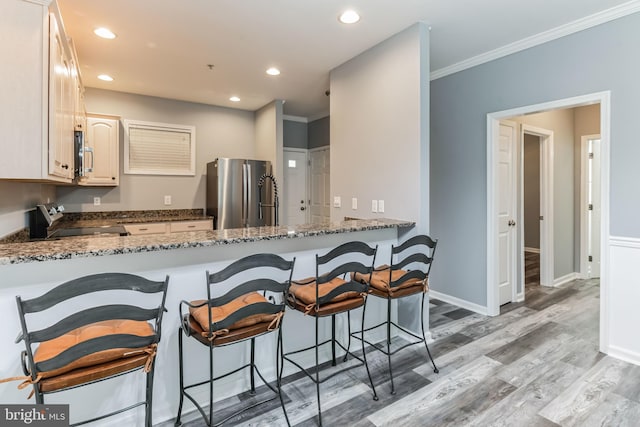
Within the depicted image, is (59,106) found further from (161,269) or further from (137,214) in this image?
(137,214)

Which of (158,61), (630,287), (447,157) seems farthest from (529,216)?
(158,61)

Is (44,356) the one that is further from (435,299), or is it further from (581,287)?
(581,287)

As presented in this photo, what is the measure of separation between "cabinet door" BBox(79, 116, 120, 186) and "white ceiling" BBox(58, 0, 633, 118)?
1.79 feet

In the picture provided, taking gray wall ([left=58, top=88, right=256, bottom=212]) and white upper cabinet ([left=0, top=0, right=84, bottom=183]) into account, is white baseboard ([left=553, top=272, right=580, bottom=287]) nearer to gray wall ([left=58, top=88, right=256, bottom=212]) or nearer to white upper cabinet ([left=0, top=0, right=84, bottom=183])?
gray wall ([left=58, top=88, right=256, bottom=212])

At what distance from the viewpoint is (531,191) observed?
22.2 ft

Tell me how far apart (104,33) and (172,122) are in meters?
2.15

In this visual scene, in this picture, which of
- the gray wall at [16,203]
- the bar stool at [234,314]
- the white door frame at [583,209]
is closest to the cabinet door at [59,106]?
the gray wall at [16,203]

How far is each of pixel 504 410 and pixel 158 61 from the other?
4.37 metres

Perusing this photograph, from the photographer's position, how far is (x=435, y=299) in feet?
13.4

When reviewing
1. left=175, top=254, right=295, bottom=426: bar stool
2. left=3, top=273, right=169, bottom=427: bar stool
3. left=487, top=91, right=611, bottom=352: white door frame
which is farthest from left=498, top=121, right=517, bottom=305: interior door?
left=3, top=273, right=169, bottom=427: bar stool

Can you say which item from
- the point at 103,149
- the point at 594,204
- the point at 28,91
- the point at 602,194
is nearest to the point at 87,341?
the point at 28,91

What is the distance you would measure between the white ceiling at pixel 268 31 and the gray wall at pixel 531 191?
3.84 m

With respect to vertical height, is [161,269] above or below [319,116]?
below

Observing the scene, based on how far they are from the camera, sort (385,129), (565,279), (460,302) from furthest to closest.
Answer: (565,279) < (460,302) < (385,129)
